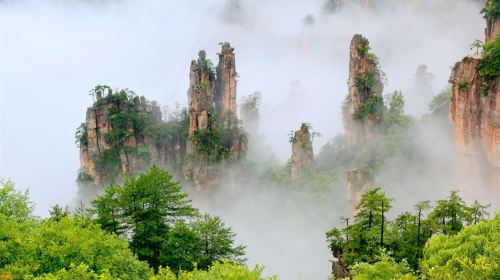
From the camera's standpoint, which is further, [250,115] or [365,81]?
[250,115]

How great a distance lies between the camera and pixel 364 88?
294ft

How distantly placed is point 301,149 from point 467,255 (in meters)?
62.1

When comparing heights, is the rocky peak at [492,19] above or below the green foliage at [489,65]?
above

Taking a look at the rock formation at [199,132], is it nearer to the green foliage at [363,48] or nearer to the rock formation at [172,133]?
the rock formation at [172,133]

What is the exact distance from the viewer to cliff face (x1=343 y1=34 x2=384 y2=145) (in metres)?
88.9

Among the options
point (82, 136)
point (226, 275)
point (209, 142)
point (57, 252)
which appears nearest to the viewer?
point (226, 275)

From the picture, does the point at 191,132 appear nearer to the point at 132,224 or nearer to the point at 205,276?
the point at 132,224

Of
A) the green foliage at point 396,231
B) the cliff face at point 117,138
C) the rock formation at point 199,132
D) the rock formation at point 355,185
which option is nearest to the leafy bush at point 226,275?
the green foliage at point 396,231

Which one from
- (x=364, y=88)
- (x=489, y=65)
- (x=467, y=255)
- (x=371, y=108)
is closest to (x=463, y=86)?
(x=489, y=65)

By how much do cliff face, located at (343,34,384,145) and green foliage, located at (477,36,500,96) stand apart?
28094 millimetres

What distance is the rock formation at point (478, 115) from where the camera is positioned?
6091 cm

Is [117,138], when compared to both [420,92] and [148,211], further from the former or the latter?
[420,92]

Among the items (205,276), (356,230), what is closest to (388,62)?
(356,230)

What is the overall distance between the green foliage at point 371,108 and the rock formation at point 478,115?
22.5 meters
